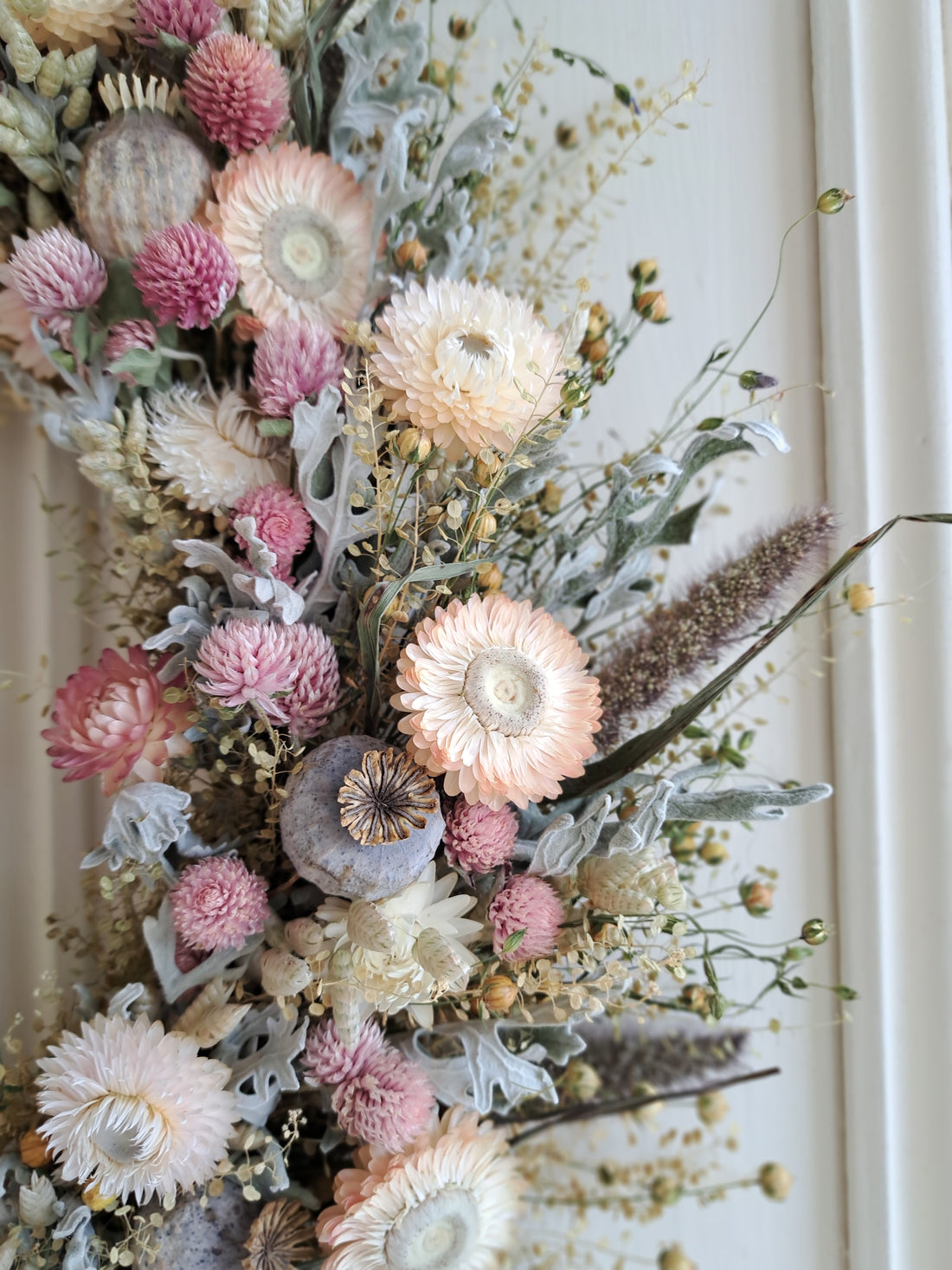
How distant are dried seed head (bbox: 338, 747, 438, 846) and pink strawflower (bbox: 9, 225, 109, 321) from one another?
36cm

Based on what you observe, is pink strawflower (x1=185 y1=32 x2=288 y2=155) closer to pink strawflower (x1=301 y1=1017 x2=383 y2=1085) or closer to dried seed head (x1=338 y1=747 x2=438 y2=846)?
dried seed head (x1=338 y1=747 x2=438 y2=846)

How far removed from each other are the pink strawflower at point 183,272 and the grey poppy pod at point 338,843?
0.98 feet

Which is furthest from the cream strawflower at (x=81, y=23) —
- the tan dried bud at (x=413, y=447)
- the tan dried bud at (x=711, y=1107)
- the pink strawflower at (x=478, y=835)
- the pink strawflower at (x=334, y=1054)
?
the tan dried bud at (x=711, y=1107)

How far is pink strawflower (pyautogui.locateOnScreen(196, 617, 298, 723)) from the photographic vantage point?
533mm

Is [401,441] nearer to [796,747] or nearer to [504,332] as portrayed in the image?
[504,332]

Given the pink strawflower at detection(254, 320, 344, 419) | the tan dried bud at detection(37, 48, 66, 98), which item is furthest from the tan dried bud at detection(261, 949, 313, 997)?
the tan dried bud at detection(37, 48, 66, 98)

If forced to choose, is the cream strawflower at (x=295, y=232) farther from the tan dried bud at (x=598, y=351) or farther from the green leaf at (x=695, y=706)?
the green leaf at (x=695, y=706)

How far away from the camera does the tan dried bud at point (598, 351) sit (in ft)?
2.17

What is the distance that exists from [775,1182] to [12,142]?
Answer: 0.97 m

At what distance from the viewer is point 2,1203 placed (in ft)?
1.87

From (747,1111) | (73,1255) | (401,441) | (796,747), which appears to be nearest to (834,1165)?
(747,1111)

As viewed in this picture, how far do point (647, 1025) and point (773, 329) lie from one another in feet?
2.05

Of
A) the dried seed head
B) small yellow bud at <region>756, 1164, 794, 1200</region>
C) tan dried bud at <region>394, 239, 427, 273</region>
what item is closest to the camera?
the dried seed head

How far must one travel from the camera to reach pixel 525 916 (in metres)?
0.56
